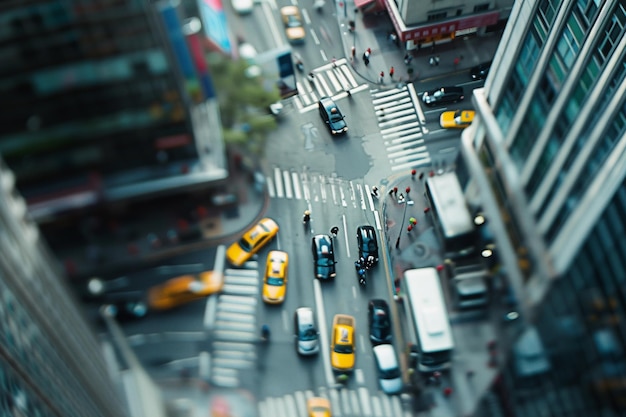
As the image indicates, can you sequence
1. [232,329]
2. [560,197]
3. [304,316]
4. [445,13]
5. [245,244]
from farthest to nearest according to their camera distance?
[445,13], [304,316], [560,197], [232,329], [245,244]

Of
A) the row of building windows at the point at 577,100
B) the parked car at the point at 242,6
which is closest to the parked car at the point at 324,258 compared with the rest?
the row of building windows at the point at 577,100

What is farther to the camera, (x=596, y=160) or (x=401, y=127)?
(x=401, y=127)

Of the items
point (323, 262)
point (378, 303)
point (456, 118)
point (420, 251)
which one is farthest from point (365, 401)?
point (456, 118)

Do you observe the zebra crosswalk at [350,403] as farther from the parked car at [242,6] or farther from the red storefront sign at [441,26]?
the red storefront sign at [441,26]

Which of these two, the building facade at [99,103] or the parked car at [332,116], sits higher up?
the parked car at [332,116]

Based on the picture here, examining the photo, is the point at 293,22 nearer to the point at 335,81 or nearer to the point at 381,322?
the point at 335,81

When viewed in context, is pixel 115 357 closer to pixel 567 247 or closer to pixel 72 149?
pixel 72 149
